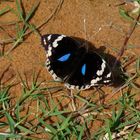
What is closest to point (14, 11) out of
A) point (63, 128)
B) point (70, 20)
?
point (70, 20)

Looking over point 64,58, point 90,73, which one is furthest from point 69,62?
point 90,73

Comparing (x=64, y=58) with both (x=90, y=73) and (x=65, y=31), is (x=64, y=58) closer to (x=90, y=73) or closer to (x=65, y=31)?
(x=90, y=73)

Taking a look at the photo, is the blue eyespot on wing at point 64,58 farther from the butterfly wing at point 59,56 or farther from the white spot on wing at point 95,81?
the white spot on wing at point 95,81

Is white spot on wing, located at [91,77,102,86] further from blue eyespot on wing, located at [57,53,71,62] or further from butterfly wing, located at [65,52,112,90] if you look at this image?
blue eyespot on wing, located at [57,53,71,62]

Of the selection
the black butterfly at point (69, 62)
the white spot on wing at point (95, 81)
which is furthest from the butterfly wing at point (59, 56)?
the white spot on wing at point (95, 81)

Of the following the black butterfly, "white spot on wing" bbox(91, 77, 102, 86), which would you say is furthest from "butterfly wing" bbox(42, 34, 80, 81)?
"white spot on wing" bbox(91, 77, 102, 86)

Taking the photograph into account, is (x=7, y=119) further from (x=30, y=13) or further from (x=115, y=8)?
(x=115, y=8)
